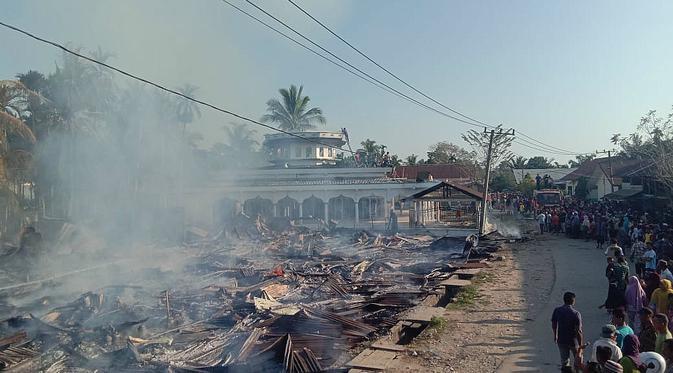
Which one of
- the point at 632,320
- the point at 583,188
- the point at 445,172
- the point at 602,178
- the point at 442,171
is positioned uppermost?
the point at 442,171

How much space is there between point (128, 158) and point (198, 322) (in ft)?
69.0

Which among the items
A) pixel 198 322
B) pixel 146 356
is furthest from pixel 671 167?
pixel 146 356

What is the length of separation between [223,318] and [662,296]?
805cm

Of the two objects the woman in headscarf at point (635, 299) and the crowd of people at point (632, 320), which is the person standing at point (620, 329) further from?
the woman in headscarf at point (635, 299)

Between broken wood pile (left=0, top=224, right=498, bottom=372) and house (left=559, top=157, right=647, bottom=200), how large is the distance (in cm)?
2464

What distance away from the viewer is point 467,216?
37.6 meters

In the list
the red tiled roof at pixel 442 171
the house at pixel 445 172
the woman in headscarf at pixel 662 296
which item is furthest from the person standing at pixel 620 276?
the red tiled roof at pixel 442 171

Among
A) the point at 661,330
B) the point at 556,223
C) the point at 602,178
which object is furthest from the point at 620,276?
the point at 602,178

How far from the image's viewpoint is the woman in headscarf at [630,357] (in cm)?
468

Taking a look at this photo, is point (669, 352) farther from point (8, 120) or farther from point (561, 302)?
point (8, 120)

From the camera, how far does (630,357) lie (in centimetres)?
483

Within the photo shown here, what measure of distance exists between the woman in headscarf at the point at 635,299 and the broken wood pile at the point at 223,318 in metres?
4.24

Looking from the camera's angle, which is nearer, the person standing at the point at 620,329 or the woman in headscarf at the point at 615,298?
the person standing at the point at 620,329

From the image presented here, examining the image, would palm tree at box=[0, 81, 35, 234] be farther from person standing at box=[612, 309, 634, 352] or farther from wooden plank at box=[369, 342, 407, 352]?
person standing at box=[612, 309, 634, 352]
